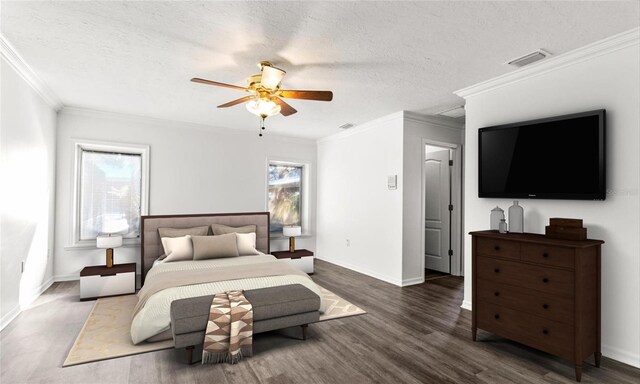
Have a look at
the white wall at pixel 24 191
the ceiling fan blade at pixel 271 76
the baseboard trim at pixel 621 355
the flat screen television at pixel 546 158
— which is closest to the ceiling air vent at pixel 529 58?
the flat screen television at pixel 546 158

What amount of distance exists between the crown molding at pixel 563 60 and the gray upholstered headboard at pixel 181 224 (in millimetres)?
3587

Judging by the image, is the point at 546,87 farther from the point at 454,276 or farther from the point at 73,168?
the point at 73,168

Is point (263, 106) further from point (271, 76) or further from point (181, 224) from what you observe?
point (181, 224)

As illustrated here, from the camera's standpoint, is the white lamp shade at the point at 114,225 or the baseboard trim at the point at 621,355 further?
the white lamp shade at the point at 114,225

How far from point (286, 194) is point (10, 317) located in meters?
4.52

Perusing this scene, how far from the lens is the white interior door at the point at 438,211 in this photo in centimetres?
558

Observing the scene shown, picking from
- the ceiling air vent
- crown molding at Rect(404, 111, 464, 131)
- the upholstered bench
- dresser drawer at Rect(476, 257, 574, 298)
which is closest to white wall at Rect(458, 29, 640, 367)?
the ceiling air vent

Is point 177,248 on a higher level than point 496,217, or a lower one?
lower

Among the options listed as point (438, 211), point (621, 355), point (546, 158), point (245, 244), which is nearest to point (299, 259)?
point (245, 244)

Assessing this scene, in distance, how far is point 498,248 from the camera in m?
2.85

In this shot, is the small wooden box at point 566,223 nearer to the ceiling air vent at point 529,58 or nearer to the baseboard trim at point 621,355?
the baseboard trim at point 621,355

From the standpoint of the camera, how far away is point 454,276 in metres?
5.37

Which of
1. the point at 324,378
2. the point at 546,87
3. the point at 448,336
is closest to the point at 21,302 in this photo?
the point at 324,378

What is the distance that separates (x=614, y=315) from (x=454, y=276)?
2798 mm
